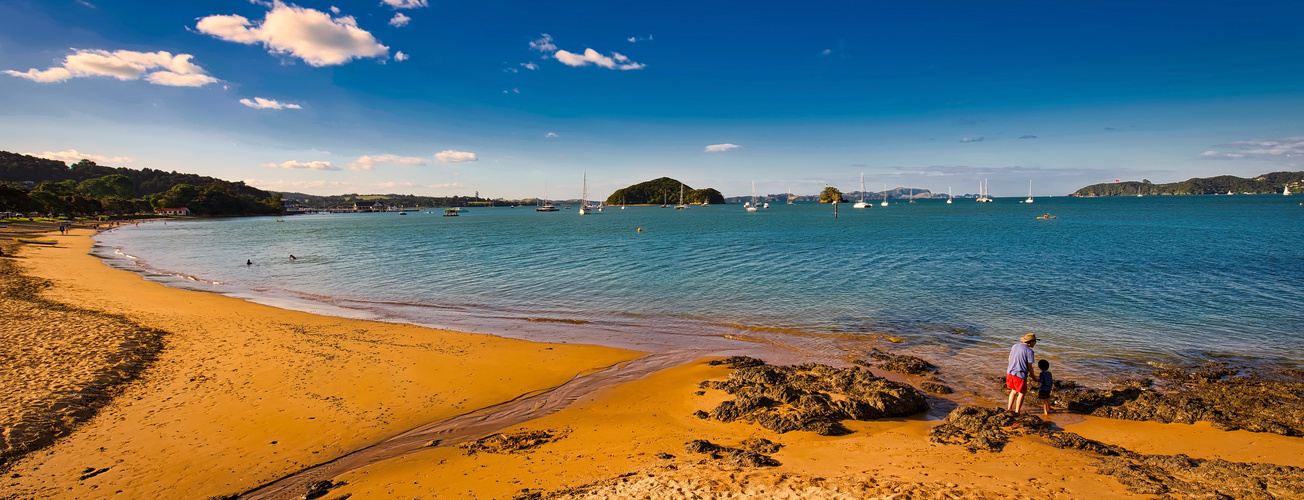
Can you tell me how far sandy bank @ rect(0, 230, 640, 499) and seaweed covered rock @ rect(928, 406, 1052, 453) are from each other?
25.6 ft

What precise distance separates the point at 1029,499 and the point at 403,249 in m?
51.0

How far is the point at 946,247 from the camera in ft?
146

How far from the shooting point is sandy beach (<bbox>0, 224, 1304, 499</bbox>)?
22.2 feet

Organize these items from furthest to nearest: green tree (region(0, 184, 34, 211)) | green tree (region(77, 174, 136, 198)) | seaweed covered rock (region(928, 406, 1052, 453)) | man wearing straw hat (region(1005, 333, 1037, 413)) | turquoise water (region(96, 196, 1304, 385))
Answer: green tree (region(77, 174, 136, 198)), green tree (region(0, 184, 34, 211)), turquoise water (region(96, 196, 1304, 385)), man wearing straw hat (region(1005, 333, 1037, 413)), seaweed covered rock (region(928, 406, 1052, 453))

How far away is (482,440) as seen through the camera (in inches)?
336

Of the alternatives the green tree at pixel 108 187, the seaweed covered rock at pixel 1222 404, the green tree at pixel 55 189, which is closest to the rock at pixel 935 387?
the seaweed covered rock at pixel 1222 404

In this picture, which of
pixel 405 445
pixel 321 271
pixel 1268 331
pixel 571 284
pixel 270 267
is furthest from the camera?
pixel 270 267

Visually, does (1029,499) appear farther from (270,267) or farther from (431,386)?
(270,267)

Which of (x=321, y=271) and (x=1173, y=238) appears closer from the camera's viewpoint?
(x=321, y=271)

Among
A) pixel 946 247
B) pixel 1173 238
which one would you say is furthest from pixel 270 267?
pixel 1173 238

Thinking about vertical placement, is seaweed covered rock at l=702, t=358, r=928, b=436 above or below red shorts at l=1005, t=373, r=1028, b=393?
below

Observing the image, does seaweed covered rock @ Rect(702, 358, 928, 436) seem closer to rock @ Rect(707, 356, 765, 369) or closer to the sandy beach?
the sandy beach

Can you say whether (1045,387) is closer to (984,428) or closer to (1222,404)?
(984,428)

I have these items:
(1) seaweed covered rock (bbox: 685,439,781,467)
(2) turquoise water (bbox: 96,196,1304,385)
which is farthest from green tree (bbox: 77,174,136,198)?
(1) seaweed covered rock (bbox: 685,439,781,467)
